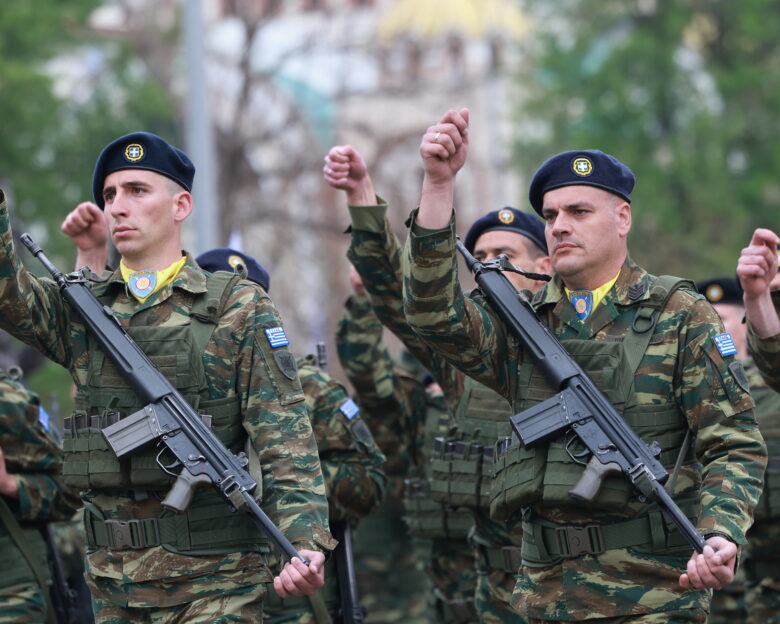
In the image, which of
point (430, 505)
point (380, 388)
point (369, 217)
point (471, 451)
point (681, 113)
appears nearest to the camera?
point (369, 217)

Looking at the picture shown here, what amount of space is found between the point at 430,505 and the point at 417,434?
803 mm

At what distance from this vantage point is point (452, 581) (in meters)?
8.68

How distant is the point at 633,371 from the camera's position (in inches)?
225

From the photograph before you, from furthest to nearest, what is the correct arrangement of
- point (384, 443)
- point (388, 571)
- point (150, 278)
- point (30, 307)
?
point (388, 571)
point (384, 443)
point (150, 278)
point (30, 307)

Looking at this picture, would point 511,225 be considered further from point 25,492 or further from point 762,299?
point 25,492

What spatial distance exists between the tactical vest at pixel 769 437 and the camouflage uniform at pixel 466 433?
50.6 inches

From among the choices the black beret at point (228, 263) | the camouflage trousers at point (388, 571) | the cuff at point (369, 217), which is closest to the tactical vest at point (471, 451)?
the cuff at point (369, 217)

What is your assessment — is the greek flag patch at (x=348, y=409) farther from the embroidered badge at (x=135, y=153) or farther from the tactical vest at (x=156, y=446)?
the embroidered badge at (x=135, y=153)

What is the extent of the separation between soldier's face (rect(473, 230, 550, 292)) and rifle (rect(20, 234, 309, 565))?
8.13ft

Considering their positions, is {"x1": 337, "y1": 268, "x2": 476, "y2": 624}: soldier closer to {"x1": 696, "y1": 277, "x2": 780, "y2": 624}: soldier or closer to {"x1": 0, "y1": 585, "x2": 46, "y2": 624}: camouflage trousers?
{"x1": 696, "y1": 277, "x2": 780, "y2": 624}: soldier

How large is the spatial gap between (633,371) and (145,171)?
6.65ft

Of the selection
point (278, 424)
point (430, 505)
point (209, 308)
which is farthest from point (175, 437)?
point (430, 505)

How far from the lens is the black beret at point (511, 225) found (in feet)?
26.0

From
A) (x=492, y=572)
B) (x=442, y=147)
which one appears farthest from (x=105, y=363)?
(x=492, y=572)
